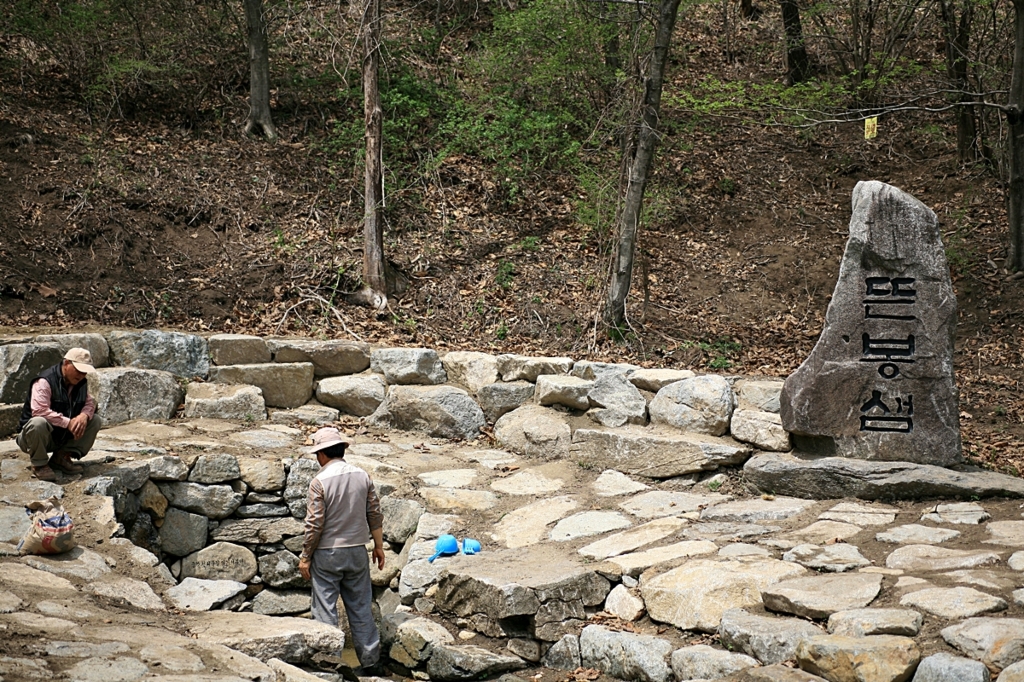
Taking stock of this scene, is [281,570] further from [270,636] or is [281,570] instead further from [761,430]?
[761,430]

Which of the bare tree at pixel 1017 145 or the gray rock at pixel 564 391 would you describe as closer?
the gray rock at pixel 564 391

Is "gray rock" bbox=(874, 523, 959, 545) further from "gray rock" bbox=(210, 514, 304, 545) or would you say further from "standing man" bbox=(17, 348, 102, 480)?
"standing man" bbox=(17, 348, 102, 480)

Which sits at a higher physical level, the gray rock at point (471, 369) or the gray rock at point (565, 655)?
the gray rock at point (471, 369)

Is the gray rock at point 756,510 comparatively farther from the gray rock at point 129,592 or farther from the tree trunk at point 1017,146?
the tree trunk at point 1017,146

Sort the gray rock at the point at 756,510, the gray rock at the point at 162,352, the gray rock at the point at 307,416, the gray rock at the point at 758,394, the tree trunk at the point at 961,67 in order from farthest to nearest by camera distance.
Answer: the tree trunk at the point at 961,67, the gray rock at the point at 307,416, the gray rock at the point at 162,352, the gray rock at the point at 758,394, the gray rock at the point at 756,510

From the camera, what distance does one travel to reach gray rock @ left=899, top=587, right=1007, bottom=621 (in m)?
4.57

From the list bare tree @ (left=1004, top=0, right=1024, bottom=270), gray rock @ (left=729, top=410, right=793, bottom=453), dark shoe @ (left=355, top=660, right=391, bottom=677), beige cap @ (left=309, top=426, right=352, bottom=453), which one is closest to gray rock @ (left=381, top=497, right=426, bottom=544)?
dark shoe @ (left=355, top=660, right=391, bottom=677)

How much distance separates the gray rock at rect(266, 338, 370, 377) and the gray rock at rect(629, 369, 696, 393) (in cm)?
291

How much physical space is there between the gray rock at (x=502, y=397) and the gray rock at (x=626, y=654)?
3752 mm

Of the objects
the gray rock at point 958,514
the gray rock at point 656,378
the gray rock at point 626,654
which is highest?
the gray rock at point 656,378

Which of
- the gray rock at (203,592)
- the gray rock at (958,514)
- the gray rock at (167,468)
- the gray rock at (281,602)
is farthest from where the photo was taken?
the gray rock at (281,602)

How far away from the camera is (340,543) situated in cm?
591

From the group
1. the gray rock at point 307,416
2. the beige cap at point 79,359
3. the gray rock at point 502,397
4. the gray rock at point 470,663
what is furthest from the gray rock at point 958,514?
the beige cap at point 79,359

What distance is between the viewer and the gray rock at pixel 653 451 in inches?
299
